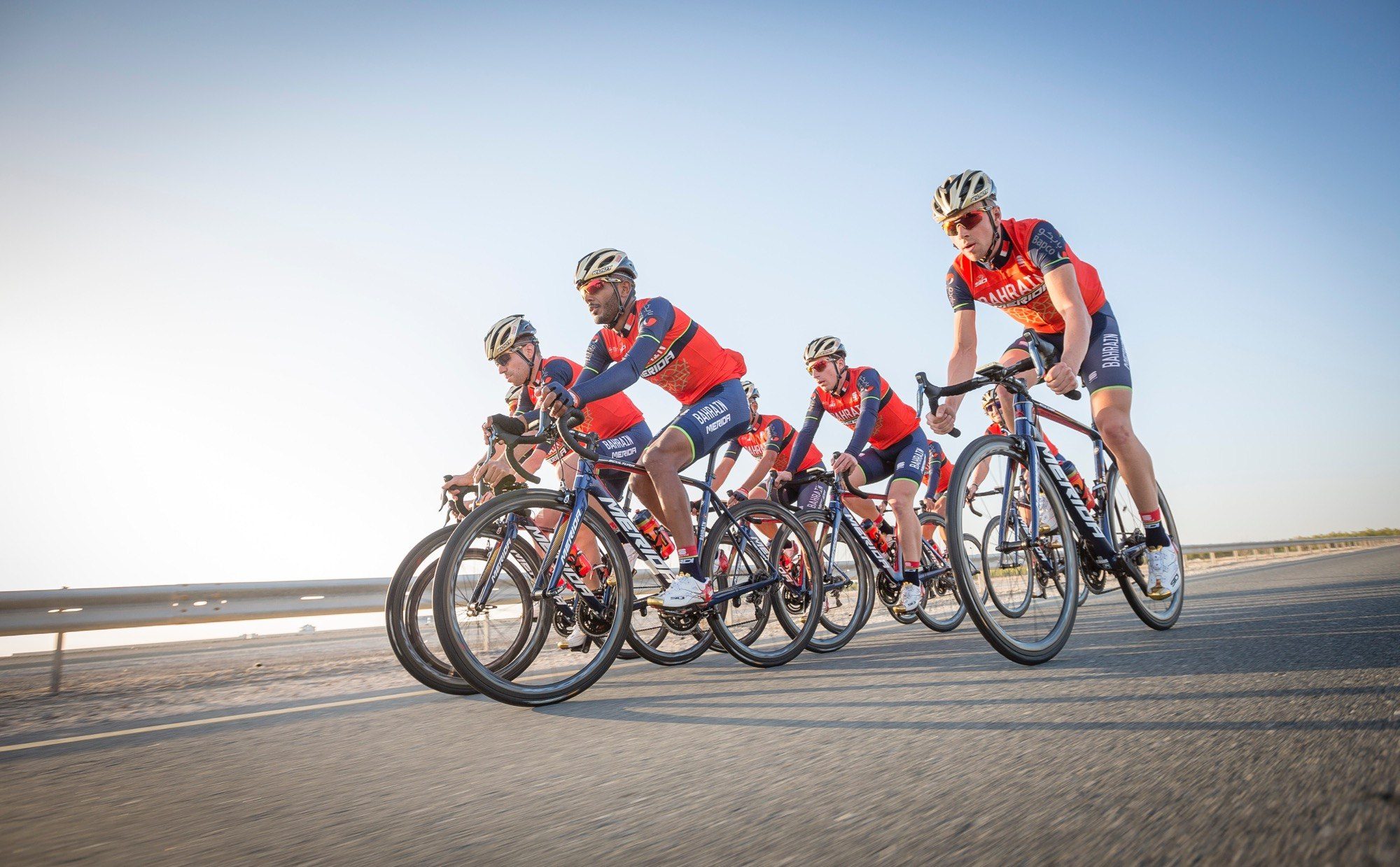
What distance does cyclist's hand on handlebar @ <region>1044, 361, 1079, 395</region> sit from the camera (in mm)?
3865

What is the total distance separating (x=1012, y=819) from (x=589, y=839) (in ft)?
2.69

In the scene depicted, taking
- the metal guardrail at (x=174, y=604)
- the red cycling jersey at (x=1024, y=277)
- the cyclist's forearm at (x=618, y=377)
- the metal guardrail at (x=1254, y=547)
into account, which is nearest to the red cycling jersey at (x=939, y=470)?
the red cycling jersey at (x=1024, y=277)

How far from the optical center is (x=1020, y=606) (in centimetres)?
394

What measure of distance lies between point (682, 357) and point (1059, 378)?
2.28 meters

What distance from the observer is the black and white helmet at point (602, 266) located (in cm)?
496

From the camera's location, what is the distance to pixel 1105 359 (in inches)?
189

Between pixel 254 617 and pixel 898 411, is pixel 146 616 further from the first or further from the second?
pixel 898 411

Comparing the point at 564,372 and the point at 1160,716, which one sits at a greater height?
the point at 564,372

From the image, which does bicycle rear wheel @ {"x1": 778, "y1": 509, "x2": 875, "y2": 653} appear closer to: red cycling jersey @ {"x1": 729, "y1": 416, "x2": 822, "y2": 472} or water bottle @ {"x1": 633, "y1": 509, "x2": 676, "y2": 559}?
water bottle @ {"x1": 633, "y1": 509, "x2": 676, "y2": 559}

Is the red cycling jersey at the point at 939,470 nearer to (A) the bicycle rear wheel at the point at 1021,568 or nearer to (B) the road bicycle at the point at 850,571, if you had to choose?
(B) the road bicycle at the point at 850,571

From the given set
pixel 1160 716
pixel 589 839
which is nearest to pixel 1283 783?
pixel 1160 716

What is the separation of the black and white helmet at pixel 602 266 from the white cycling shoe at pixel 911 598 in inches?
138

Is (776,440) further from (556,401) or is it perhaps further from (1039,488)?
(556,401)

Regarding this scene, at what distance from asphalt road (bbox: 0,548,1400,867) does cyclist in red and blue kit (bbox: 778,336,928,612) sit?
3101 mm
